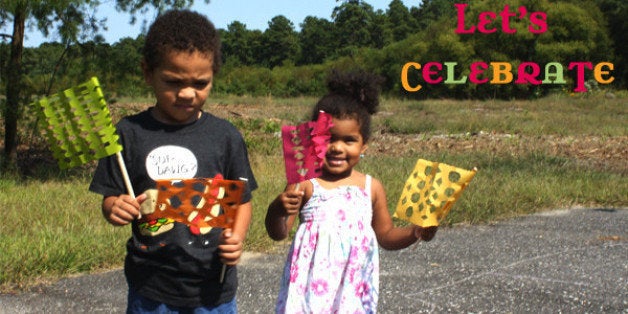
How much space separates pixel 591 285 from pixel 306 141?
241 cm

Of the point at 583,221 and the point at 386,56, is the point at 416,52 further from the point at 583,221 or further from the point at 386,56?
the point at 583,221

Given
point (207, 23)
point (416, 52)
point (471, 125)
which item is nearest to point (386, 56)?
point (416, 52)

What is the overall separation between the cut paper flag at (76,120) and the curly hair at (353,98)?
674mm

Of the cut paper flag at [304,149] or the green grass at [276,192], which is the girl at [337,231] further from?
the green grass at [276,192]

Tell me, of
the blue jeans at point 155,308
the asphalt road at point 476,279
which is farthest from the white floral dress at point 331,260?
the asphalt road at point 476,279

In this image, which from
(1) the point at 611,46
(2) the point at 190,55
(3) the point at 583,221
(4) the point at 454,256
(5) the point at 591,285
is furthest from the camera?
(1) the point at 611,46

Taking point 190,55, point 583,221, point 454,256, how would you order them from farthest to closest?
point 583,221 < point 454,256 < point 190,55

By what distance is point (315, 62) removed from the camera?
44.2 metres

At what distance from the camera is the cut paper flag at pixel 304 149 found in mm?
2359

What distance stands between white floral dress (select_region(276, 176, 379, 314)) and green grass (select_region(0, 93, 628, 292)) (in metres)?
1.99

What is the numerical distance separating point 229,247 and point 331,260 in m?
0.35

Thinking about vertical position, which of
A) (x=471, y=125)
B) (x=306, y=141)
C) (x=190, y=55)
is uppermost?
(x=190, y=55)

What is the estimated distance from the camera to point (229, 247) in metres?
2.28

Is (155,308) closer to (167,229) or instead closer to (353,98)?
(167,229)
